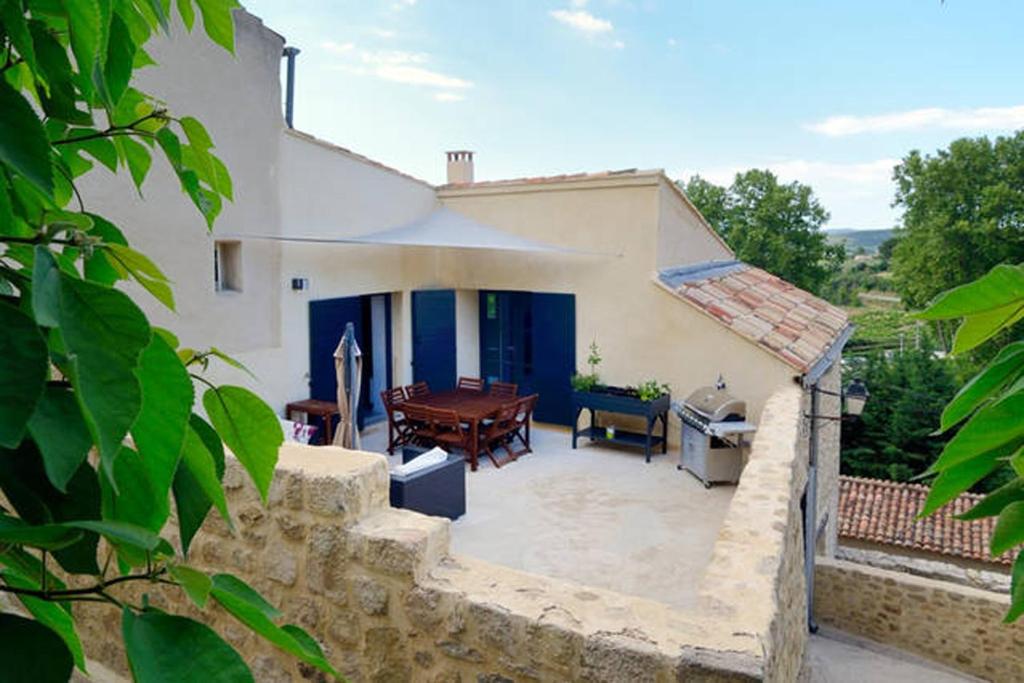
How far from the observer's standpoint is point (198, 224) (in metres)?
8.66

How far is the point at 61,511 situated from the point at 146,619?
24 centimetres

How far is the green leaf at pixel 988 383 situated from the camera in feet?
3.47

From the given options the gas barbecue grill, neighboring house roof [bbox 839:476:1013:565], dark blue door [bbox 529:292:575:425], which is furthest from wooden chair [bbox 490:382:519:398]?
neighboring house roof [bbox 839:476:1013:565]

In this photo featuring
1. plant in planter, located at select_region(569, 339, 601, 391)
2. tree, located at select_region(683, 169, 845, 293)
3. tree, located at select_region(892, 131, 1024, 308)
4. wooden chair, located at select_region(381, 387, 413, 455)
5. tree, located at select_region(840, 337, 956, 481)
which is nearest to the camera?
wooden chair, located at select_region(381, 387, 413, 455)

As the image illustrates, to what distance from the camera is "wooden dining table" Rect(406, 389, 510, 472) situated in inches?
359

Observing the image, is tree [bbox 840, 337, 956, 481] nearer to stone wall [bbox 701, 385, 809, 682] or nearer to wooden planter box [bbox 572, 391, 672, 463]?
wooden planter box [bbox 572, 391, 672, 463]

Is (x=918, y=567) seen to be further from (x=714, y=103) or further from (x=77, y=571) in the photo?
(x=714, y=103)

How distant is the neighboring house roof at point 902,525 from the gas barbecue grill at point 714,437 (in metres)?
11.5

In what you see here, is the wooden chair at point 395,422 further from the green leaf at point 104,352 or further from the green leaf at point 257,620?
the green leaf at point 104,352

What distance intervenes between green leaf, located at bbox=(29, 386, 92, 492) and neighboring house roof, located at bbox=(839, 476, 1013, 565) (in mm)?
20296

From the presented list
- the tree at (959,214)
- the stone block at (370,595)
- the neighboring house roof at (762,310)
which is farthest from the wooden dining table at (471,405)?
the tree at (959,214)

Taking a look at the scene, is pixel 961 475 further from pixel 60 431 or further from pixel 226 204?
pixel 226 204

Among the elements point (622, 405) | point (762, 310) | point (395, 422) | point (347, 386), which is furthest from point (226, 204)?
point (762, 310)

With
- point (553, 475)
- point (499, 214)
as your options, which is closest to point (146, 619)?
point (553, 475)
